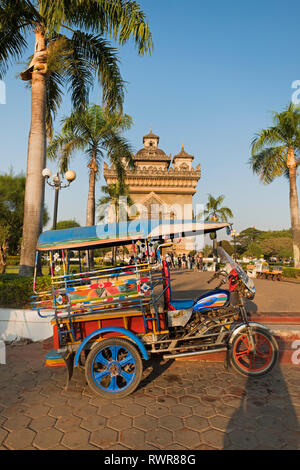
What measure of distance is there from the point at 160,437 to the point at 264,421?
1.20 meters

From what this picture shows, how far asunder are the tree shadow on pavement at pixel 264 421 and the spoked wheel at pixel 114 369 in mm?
1327

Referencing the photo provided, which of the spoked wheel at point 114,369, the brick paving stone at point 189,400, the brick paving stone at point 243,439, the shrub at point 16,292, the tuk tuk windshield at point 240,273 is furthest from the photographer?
the shrub at point 16,292

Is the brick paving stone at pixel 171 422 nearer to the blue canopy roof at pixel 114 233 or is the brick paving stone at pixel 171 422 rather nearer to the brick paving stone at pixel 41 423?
the brick paving stone at pixel 41 423

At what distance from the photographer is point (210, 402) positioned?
3.51 metres

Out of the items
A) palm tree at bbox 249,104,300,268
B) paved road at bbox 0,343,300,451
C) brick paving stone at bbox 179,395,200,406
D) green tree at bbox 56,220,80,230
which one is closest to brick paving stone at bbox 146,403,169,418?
paved road at bbox 0,343,300,451

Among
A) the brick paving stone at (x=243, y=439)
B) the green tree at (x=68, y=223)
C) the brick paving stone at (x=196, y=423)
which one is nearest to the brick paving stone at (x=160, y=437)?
the brick paving stone at (x=196, y=423)

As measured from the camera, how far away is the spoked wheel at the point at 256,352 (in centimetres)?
404

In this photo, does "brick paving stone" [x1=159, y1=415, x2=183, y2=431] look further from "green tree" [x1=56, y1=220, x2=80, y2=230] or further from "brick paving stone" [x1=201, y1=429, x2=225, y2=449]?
"green tree" [x1=56, y1=220, x2=80, y2=230]

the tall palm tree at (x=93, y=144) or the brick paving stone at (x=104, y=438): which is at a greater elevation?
the tall palm tree at (x=93, y=144)

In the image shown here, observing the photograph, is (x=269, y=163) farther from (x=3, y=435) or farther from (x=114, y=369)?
(x=3, y=435)

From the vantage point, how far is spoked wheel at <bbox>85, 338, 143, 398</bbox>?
12.1 ft

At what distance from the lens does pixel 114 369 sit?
3.73 metres

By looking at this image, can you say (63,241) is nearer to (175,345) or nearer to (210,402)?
(175,345)
